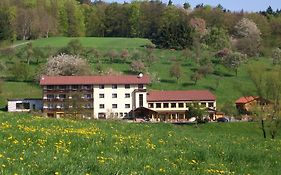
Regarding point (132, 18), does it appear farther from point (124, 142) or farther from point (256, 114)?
point (124, 142)

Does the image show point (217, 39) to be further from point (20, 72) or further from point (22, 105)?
point (22, 105)

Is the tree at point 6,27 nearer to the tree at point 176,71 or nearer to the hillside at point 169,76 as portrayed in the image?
the hillside at point 169,76

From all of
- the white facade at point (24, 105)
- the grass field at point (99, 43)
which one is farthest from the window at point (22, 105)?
the grass field at point (99, 43)

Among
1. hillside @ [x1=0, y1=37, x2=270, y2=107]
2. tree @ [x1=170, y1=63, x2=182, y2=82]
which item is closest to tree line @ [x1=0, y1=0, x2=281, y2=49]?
hillside @ [x1=0, y1=37, x2=270, y2=107]

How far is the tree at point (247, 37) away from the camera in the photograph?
393ft

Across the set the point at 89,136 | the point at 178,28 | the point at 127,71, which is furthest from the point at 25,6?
the point at 89,136

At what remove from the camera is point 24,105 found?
75000 millimetres

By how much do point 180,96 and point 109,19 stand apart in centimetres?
7651

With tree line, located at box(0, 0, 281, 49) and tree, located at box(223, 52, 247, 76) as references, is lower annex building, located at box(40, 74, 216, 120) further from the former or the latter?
tree line, located at box(0, 0, 281, 49)

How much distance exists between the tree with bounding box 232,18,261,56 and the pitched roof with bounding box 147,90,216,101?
144ft

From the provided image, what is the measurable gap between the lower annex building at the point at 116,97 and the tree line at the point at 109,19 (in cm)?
5690

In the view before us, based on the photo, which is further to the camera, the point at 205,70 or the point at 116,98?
the point at 205,70

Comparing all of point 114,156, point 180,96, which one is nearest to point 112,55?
point 180,96

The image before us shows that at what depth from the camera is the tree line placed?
133m
